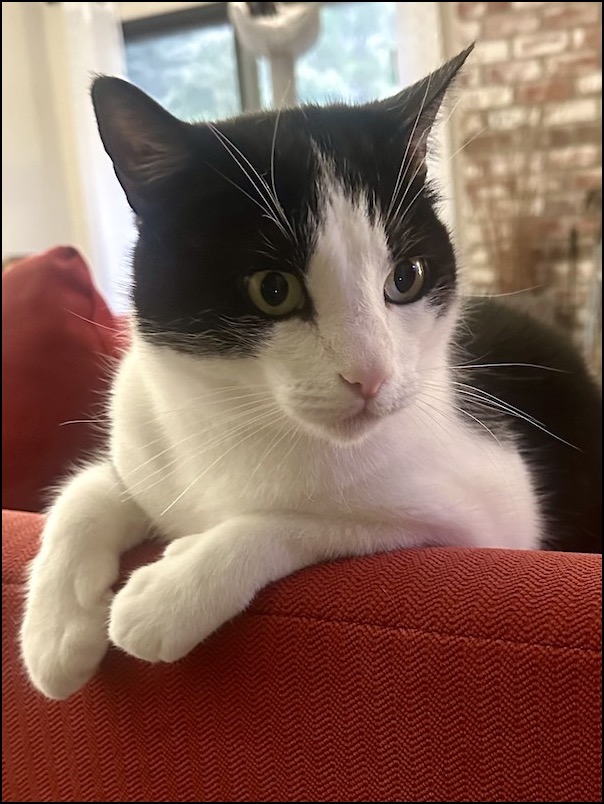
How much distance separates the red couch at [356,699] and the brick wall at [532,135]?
86.9 inches

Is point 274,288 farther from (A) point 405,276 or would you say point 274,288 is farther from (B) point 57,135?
(B) point 57,135

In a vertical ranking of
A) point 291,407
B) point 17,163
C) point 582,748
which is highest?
point 17,163

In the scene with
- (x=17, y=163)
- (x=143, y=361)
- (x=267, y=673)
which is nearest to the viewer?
(x=267, y=673)

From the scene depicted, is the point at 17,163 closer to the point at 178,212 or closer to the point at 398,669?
the point at 178,212

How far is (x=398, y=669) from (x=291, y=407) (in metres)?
0.25

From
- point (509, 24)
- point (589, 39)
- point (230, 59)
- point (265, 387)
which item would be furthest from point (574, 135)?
point (265, 387)

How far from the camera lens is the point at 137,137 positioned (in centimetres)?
73

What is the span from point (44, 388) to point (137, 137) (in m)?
0.65

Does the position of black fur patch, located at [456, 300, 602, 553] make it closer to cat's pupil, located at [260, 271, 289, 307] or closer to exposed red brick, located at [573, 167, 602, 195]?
cat's pupil, located at [260, 271, 289, 307]

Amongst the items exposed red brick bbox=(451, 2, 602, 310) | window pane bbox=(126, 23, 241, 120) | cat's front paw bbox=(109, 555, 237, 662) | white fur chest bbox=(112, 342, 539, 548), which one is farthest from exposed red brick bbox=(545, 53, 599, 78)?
cat's front paw bbox=(109, 555, 237, 662)

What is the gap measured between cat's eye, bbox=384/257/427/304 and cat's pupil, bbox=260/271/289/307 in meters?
0.11

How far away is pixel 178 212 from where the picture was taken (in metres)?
0.76

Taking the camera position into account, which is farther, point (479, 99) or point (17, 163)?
point (17, 163)

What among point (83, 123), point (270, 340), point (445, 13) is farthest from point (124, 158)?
point (83, 123)
